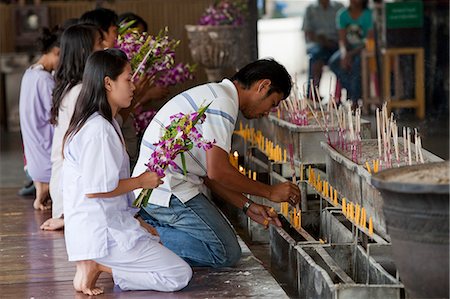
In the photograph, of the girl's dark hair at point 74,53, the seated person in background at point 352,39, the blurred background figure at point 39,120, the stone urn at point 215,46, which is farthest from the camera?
the seated person in background at point 352,39

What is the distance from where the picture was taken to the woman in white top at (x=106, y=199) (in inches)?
173

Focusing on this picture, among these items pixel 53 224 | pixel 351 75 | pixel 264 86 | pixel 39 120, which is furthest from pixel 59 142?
pixel 351 75

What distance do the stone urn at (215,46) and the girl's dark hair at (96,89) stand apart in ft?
13.9

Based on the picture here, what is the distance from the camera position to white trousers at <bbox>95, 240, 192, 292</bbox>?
14.7ft

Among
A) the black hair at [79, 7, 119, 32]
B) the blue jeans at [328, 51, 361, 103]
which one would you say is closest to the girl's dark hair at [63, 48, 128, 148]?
the black hair at [79, 7, 119, 32]

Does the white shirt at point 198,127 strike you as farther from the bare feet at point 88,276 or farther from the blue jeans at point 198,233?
the bare feet at point 88,276

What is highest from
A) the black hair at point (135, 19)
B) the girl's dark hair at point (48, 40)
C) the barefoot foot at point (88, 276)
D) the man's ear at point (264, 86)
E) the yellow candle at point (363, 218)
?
the black hair at point (135, 19)

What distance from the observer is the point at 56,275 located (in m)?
4.96

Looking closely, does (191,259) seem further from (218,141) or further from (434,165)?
(434,165)

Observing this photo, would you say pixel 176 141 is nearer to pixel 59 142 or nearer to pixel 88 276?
pixel 88 276

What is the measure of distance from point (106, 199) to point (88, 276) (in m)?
0.34

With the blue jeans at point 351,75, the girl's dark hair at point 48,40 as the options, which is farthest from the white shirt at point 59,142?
the blue jeans at point 351,75

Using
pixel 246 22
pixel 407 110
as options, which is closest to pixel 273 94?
pixel 246 22

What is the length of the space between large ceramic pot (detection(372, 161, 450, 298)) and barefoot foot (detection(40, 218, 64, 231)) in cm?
268
